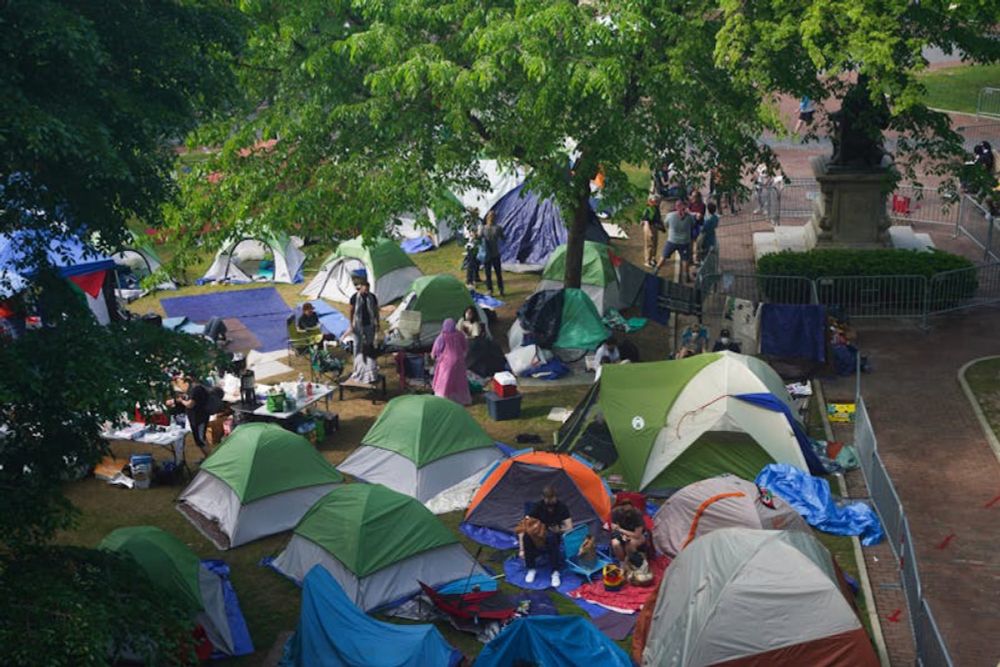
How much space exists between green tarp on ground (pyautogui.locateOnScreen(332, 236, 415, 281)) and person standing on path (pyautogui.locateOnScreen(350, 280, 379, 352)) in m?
→ 4.66

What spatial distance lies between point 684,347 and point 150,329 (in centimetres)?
1077

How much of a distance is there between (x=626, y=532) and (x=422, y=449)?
3.32 metres

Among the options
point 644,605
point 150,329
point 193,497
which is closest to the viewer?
point 150,329

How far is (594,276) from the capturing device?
24438mm

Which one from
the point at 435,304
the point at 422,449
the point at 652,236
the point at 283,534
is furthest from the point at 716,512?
A: the point at 652,236

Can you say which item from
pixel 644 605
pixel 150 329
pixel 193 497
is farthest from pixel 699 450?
pixel 150 329

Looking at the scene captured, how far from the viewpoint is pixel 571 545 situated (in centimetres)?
1528

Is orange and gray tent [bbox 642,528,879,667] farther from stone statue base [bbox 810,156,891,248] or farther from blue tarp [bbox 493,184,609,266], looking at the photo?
blue tarp [bbox 493,184,609,266]

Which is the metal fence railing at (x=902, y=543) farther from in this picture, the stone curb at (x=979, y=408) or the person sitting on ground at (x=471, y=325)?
the person sitting on ground at (x=471, y=325)

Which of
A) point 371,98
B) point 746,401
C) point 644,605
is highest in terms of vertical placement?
point 371,98

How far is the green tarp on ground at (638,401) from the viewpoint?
16875mm

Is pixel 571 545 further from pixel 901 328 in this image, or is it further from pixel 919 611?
pixel 901 328

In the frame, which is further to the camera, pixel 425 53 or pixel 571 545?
pixel 425 53

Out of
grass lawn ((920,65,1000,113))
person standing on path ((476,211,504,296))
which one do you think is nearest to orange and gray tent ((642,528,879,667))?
person standing on path ((476,211,504,296))
